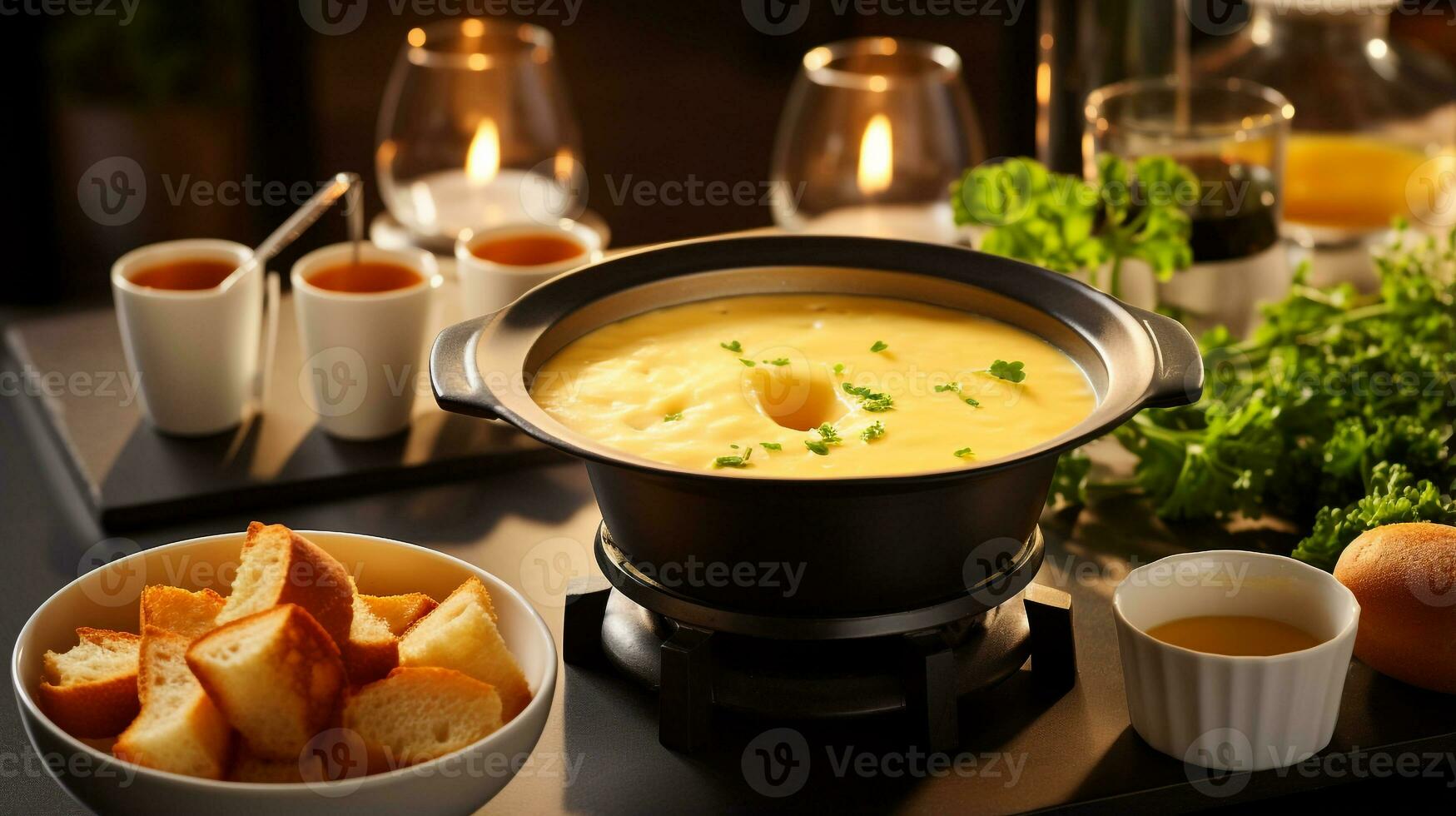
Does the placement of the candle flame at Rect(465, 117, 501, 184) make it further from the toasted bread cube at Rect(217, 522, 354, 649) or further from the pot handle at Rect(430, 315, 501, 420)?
the toasted bread cube at Rect(217, 522, 354, 649)

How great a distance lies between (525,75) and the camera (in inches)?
103

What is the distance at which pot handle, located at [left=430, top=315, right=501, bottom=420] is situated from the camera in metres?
1.35

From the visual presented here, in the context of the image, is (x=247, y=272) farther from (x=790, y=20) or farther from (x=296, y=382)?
(x=790, y=20)

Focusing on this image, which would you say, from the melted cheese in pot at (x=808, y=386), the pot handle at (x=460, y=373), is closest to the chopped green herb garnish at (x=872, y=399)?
the melted cheese in pot at (x=808, y=386)

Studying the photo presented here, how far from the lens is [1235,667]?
4.55 ft

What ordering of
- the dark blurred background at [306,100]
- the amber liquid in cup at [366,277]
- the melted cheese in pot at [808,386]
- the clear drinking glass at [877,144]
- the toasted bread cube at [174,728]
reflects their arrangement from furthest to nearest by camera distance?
the dark blurred background at [306,100], the clear drinking glass at [877,144], the amber liquid in cup at [366,277], the melted cheese in pot at [808,386], the toasted bread cube at [174,728]

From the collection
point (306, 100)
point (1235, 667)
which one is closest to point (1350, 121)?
point (1235, 667)

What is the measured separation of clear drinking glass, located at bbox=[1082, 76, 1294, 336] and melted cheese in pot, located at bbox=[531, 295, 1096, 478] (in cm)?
60

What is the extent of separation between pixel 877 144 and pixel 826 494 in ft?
4.24

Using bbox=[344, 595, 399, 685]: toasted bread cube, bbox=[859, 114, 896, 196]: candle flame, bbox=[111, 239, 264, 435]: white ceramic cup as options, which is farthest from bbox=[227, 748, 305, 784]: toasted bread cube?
bbox=[859, 114, 896, 196]: candle flame

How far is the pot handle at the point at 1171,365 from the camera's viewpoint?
1.37 m

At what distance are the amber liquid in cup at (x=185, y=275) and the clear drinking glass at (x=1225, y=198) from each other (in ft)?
4.03

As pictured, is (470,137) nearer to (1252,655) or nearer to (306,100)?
(306,100)

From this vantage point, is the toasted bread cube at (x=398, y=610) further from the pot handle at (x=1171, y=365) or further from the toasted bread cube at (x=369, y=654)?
the pot handle at (x=1171, y=365)
